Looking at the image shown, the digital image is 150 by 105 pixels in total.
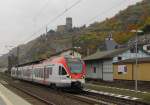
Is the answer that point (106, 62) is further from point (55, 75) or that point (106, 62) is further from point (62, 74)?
point (62, 74)

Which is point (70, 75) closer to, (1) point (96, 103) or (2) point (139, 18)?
(1) point (96, 103)

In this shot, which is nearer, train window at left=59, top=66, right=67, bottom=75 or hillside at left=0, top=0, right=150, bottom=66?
train window at left=59, top=66, right=67, bottom=75

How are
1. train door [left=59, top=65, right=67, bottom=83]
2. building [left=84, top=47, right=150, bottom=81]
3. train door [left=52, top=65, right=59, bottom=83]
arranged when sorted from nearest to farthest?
train door [left=59, top=65, right=67, bottom=83] < train door [left=52, top=65, right=59, bottom=83] < building [left=84, top=47, right=150, bottom=81]

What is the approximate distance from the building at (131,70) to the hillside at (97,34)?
156 feet

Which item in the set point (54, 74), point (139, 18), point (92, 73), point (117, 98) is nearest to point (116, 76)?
point (92, 73)

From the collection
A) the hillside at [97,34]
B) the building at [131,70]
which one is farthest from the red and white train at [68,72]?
the hillside at [97,34]

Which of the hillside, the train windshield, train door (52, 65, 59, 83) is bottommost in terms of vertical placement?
train door (52, 65, 59, 83)

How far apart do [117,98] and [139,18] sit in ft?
320

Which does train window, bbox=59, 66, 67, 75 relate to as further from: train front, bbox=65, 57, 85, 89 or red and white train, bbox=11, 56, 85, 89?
train front, bbox=65, 57, 85, 89

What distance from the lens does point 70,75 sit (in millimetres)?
32656

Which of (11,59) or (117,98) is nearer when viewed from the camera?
(117,98)

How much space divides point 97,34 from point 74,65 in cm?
7728

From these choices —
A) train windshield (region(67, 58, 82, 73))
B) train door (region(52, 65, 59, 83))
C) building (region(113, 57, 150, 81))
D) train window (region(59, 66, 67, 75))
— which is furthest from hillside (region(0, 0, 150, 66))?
train window (region(59, 66, 67, 75))

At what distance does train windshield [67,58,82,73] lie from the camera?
33091 mm
